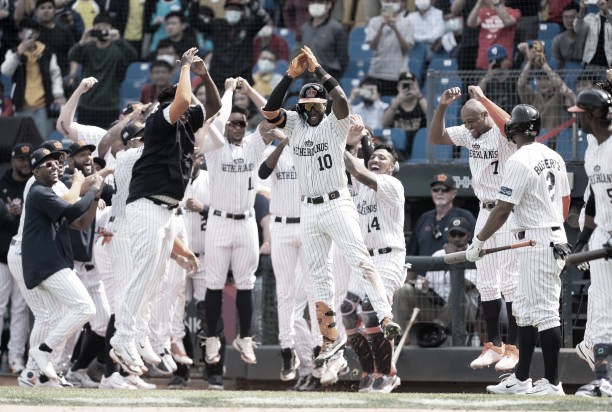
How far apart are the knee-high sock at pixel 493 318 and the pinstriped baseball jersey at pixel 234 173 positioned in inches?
90.3

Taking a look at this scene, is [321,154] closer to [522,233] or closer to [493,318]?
[522,233]

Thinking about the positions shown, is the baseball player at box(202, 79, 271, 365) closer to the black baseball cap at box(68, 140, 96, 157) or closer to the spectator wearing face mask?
the black baseball cap at box(68, 140, 96, 157)

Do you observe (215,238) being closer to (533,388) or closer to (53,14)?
(533,388)

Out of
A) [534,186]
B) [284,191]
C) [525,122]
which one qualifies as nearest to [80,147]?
[284,191]

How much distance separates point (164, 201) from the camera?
27.8 ft

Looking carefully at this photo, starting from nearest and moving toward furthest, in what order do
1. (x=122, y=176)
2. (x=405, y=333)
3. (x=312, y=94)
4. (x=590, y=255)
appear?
1. (x=590, y=255)
2. (x=312, y=94)
3. (x=122, y=176)
4. (x=405, y=333)

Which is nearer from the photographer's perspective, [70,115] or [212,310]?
[212,310]

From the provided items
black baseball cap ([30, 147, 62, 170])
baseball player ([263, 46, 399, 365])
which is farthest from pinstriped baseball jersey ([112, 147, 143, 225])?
baseball player ([263, 46, 399, 365])

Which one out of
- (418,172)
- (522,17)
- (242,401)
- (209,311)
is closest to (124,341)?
(242,401)

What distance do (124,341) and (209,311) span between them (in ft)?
6.89

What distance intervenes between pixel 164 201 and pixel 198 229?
2.89 m

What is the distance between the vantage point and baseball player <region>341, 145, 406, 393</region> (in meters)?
9.34

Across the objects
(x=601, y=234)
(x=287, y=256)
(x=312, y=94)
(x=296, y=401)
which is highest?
(x=312, y=94)

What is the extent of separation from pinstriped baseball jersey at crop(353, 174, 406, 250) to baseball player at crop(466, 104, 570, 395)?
1216 millimetres
